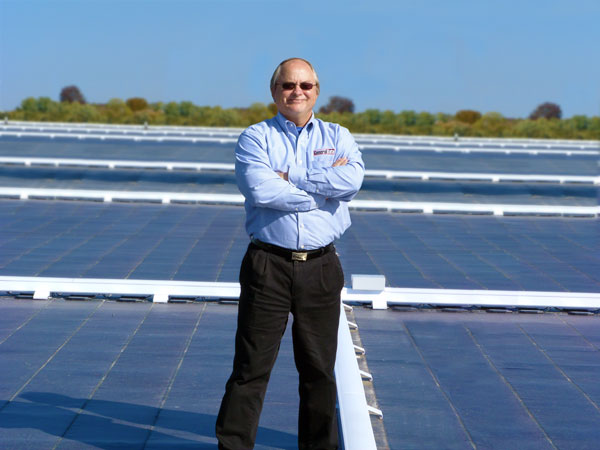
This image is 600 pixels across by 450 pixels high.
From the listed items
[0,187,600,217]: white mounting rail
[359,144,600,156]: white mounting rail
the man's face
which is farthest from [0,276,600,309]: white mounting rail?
[359,144,600,156]: white mounting rail

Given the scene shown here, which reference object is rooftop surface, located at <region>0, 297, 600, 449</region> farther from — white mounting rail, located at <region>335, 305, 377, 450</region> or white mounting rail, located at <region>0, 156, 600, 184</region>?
white mounting rail, located at <region>0, 156, 600, 184</region>

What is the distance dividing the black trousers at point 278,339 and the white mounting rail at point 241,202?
30.0 ft

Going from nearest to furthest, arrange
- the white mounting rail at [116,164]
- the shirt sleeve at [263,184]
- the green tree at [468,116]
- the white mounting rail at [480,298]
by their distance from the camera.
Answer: the shirt sleeve at [263,184], the white mounting rail at [480,298], the white mounting rail at [116,164], the green tree at [468,116]

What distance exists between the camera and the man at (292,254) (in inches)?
147

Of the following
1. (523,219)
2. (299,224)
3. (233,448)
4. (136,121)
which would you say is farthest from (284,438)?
(136,121)

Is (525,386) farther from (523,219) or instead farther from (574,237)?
(523,219)

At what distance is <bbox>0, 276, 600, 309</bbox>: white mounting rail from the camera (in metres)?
6.75

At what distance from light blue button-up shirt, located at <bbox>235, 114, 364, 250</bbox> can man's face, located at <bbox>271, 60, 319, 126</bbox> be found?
6 cm

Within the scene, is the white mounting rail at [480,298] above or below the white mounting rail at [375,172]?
above

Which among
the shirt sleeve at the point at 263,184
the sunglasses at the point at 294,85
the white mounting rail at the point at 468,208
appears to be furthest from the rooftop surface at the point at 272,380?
the white mounting rail at the point at 468,208

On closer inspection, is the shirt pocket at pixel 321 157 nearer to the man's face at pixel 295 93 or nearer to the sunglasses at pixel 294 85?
the man's face at pixel 295 93

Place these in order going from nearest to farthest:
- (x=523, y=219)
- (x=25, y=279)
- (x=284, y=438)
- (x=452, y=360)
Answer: (x=284, y=438), (x=452, y=360), (x=25, y=279), (x=523, y=219)

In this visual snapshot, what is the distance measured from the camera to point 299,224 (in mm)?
3748

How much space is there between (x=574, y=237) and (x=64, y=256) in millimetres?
6269
